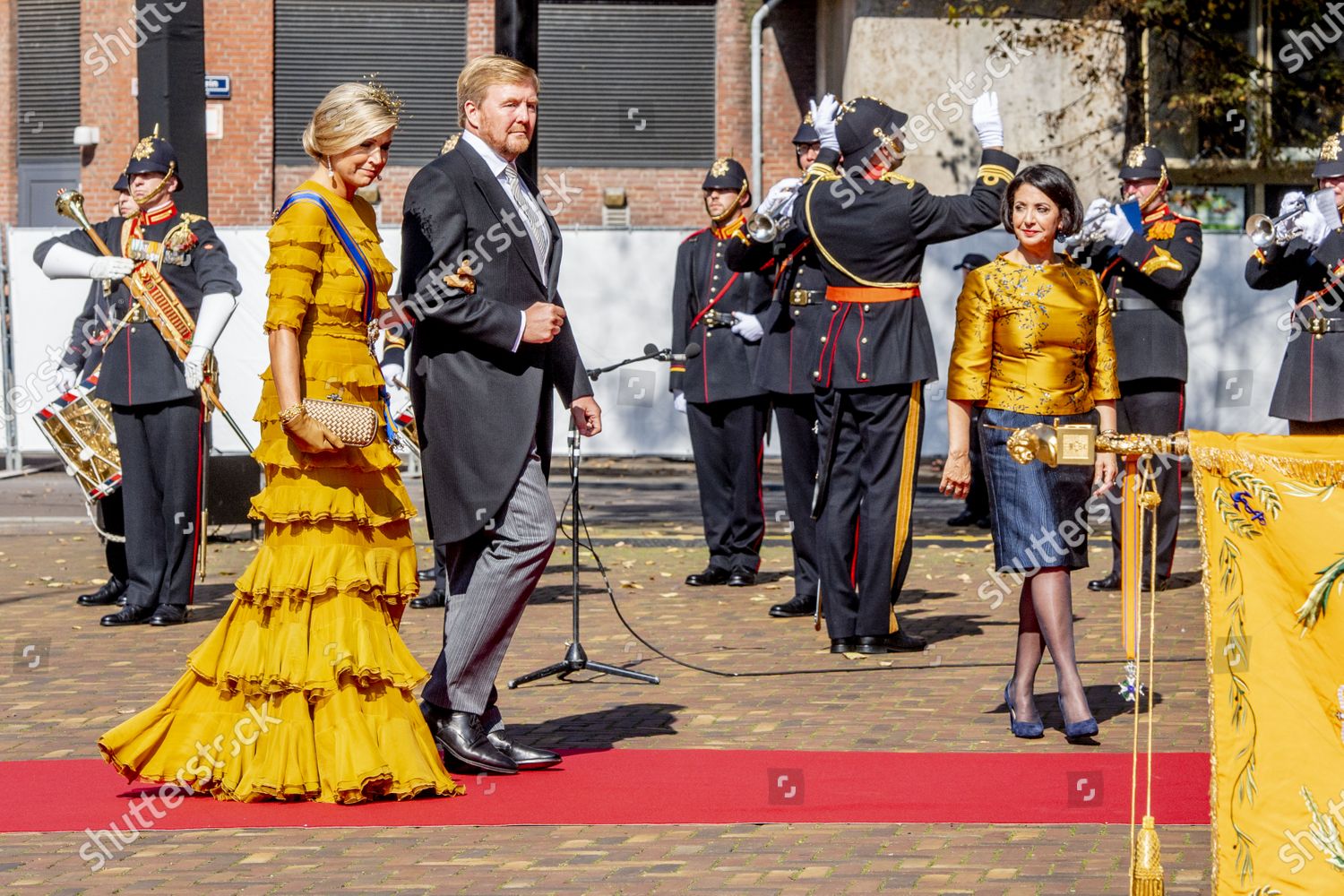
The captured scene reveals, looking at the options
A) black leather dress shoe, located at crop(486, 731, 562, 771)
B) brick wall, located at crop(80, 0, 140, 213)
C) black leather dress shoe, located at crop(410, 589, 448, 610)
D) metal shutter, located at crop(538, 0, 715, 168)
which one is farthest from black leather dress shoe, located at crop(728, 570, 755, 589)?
brick wall, located at crop(80, 0, 140, 213)

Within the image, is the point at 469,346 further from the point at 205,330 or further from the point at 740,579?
the point at 740,579

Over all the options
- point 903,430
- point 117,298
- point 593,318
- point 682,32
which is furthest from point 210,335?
point 682,32

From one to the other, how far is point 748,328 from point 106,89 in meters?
17.8

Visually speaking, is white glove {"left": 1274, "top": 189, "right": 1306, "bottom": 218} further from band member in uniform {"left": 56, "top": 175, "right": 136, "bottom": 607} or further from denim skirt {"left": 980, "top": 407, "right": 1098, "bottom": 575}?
band member in uniform {"left": 56, "top": 175, "right": 136, "bottom": 607}

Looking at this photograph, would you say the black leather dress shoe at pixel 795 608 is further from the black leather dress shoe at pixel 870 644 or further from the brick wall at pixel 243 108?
the brick wall at pixel 243 108

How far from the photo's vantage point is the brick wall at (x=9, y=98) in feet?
87.5

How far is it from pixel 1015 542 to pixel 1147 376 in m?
3.96

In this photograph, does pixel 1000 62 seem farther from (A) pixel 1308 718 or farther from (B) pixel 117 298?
(A) pixel 1308 718

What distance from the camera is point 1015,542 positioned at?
6562 mm

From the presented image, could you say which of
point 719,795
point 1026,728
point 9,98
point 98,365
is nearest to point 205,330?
point 98,365

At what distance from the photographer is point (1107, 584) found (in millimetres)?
10578

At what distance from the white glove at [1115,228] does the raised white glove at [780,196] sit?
1630 mm

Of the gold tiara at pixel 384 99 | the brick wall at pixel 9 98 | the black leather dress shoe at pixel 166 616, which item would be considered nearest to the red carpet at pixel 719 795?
the gold tiara at pixel 384 99

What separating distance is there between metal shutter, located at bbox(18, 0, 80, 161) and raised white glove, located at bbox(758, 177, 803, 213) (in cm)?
1921
